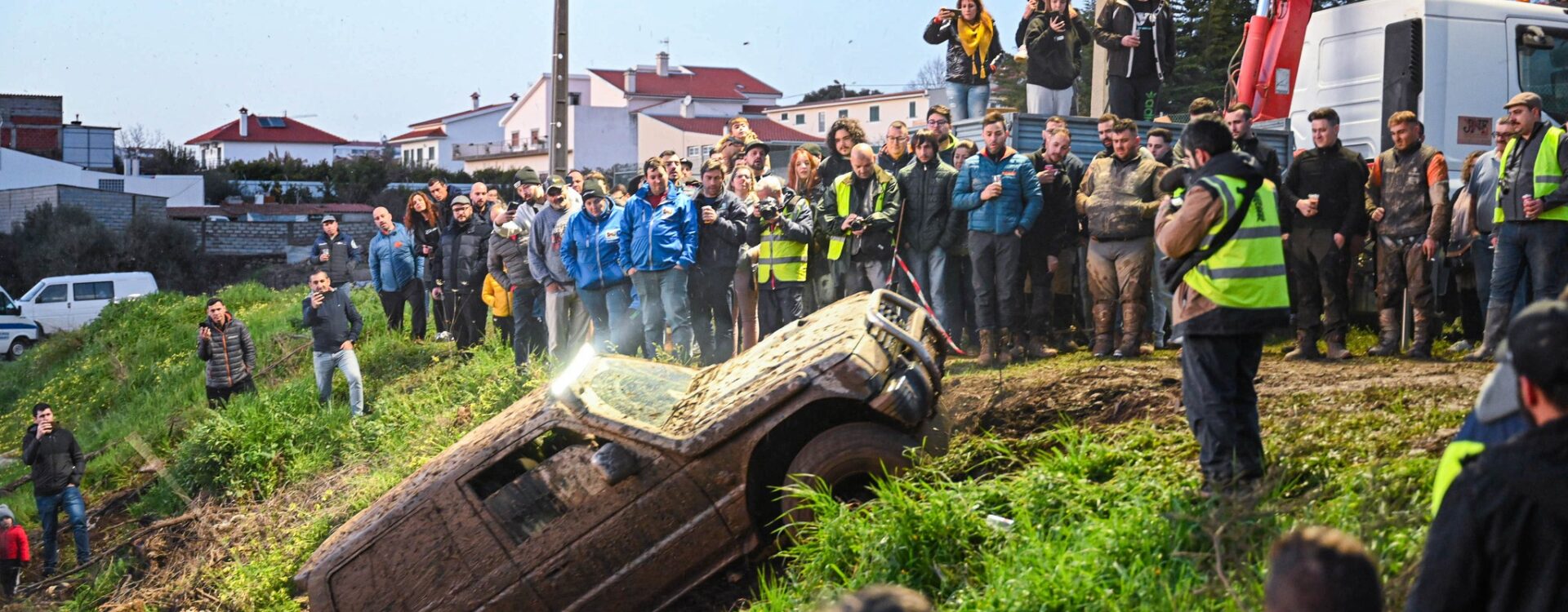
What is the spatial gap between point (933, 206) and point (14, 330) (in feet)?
95.2

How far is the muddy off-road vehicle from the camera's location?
754 centimetres

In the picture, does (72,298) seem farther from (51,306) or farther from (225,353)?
(225,353)

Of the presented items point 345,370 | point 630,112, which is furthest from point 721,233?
point 630,112

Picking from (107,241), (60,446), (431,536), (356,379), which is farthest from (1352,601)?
(107,241)

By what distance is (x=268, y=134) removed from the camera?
90375 millimetres

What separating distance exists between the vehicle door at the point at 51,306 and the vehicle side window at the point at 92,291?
0.73ft

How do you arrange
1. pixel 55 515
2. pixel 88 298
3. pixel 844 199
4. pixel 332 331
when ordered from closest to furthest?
pixel 844 199 < pixel 332 331 < pixel 55 515 < pixel 88 298

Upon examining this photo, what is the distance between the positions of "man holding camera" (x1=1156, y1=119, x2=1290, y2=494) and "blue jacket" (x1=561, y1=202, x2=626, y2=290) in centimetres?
668

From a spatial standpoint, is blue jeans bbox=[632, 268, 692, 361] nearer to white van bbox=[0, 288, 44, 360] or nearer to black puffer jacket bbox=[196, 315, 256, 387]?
black puffer jacket bbox=[196, 315, 256, 387]

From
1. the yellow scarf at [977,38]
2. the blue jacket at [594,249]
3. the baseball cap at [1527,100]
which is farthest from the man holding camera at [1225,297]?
the yellow scarf at [977,38]

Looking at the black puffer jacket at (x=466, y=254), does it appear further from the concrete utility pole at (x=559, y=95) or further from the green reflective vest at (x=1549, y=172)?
the green reflective vest at (x=1549, y=172)

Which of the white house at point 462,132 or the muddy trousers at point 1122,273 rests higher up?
the white house at point 462,132

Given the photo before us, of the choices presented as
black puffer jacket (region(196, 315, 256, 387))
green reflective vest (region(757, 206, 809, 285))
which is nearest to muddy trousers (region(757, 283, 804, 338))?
green reflective vest (region(757, 206, 809, 285))

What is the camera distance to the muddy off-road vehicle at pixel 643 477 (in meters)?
7.54
